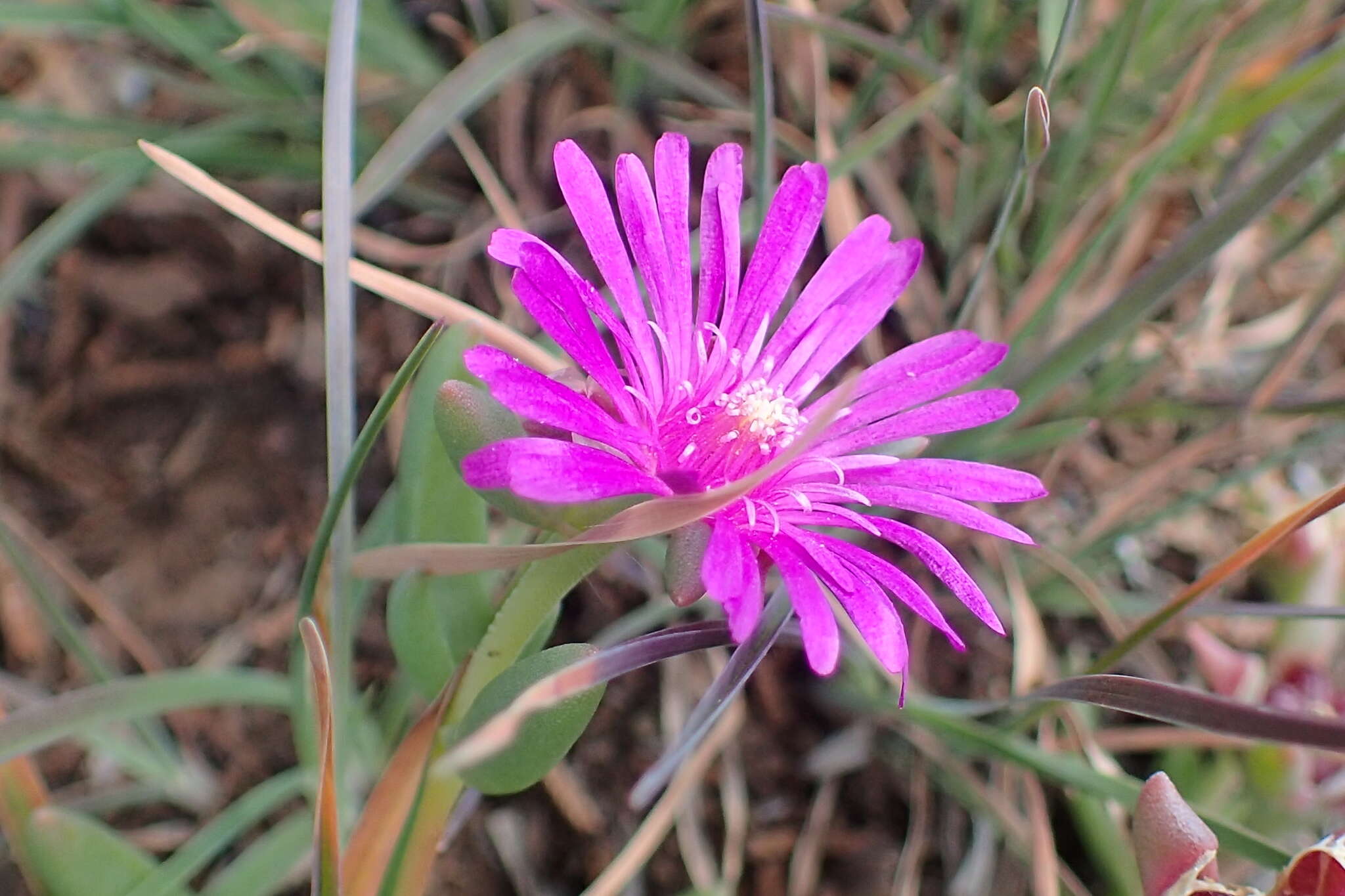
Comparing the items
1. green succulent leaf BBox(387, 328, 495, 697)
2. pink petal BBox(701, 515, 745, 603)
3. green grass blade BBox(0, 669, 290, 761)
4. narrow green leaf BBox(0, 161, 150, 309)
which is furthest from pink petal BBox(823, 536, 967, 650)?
narrow green leaf BBox(0, 161, 150, 309)

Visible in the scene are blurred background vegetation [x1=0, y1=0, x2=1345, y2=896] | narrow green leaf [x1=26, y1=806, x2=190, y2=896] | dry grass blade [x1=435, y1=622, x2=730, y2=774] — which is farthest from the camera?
blurred background vegetation [x1=0, y1=0, x2=1345, y2=896]

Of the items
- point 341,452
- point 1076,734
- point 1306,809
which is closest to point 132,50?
point 341,452

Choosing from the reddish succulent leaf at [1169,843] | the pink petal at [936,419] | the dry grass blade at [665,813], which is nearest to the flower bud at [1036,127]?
the pink petal at [936,419]

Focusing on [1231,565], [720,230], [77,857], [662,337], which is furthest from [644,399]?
[77,857]

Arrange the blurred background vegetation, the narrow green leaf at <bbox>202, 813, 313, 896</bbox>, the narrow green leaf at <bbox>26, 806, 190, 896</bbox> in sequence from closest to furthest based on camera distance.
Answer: the narrow green leaf at <bbox>26, 806, 190, 896</bbox>, the narrow green leaf at <bbox>202, 813, 313, 896</bbox>, the blurred background vegetation

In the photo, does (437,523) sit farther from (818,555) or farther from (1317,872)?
(1317,872)

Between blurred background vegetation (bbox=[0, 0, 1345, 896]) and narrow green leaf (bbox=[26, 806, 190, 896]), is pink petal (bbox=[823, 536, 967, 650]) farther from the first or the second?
narrow green leaf (bbox=[26, 806, 190, 896])
